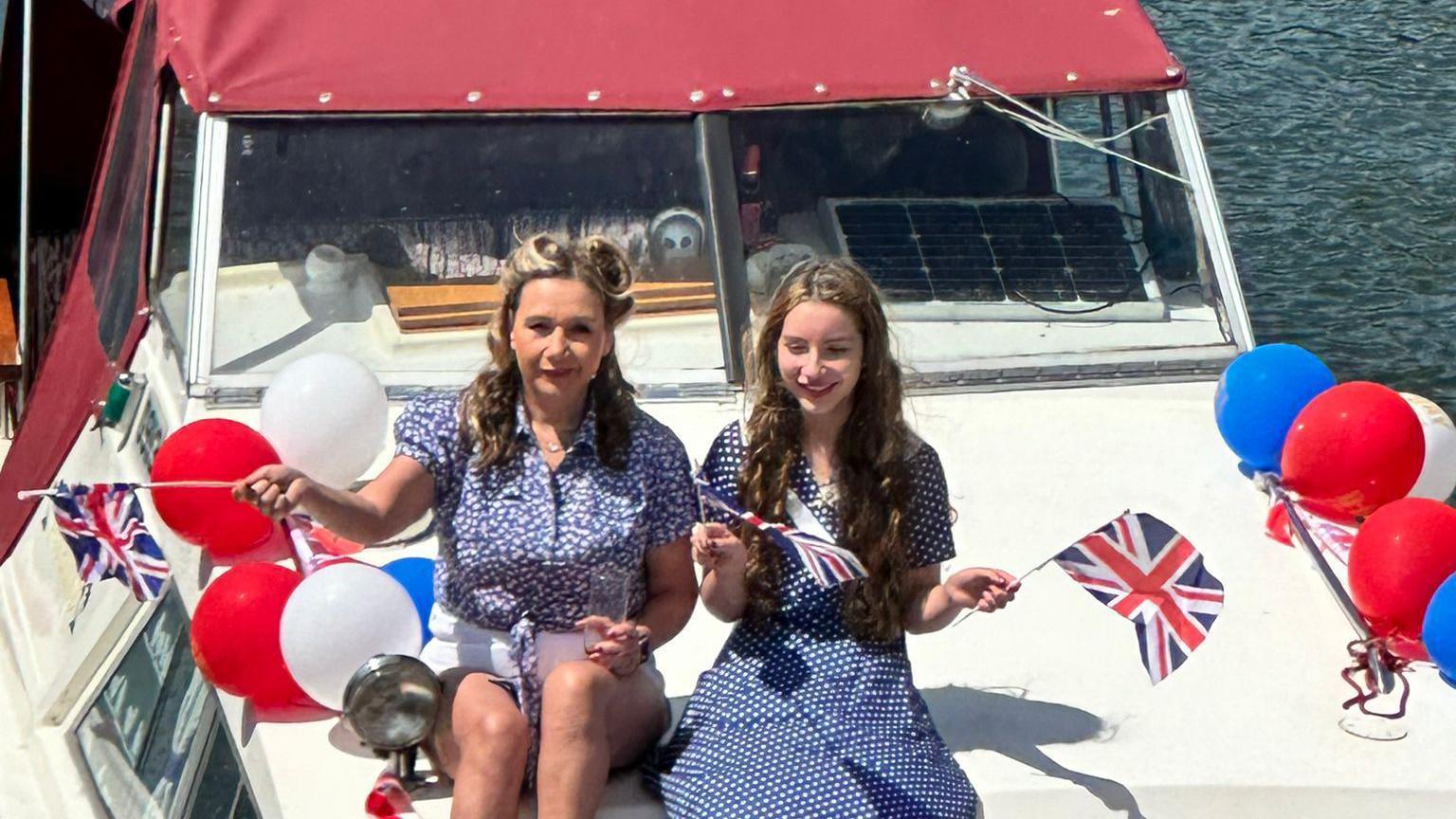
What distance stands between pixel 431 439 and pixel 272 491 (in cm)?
31

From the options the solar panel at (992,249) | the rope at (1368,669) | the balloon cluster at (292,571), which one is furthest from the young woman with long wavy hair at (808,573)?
the solar panel at (992,249)

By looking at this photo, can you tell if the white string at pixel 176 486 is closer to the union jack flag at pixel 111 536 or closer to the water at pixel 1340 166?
the union jack flag at pixel 111 536

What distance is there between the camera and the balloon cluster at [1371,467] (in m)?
3.17

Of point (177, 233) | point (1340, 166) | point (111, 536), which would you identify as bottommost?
point (111, 536)

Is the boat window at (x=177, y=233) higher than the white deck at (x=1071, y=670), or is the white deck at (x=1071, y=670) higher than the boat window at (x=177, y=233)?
the boat window at (x=177, y=233)

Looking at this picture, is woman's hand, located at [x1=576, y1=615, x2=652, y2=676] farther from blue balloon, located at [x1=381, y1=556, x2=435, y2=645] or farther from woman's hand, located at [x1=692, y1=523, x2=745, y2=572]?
blue balloon, located at [x1=381, y1=556, x2=435, y2=645]

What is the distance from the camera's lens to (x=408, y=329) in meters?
4.05

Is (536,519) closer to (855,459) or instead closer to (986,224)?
(855,459)

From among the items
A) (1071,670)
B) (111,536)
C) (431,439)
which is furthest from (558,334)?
(1071,670)

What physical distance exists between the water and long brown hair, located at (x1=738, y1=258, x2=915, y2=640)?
179 inches

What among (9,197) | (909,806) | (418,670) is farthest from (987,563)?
(9,197)

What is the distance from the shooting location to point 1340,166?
8.85 meters

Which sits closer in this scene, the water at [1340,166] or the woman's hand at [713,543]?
the woman's hand at [713,543]

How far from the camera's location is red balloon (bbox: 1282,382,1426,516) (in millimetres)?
3555
